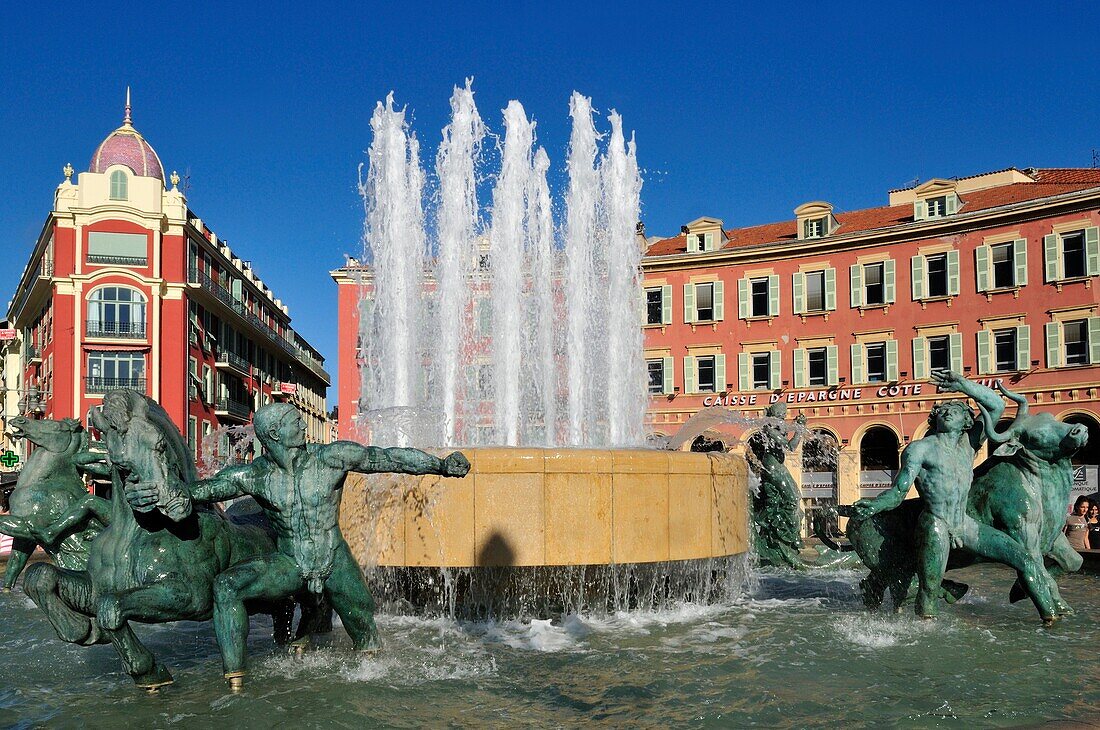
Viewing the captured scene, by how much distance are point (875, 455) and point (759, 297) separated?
26.6 ft

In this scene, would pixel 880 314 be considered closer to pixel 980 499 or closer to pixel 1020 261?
pixel 1020 261

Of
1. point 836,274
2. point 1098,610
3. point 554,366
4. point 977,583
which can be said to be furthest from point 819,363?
point 1098,610

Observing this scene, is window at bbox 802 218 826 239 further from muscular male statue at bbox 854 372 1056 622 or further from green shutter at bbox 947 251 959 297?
muscular male statue at bbox 854 372 1056 622

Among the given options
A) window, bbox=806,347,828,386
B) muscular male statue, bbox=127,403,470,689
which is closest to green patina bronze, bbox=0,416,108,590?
→ muscular male statue, bbox=127,403,470,689

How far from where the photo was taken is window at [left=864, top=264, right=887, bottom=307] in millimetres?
39906

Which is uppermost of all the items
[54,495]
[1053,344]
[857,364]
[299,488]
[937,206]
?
[937,206]

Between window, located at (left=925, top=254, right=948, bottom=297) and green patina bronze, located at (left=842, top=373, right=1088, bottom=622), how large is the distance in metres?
32.6

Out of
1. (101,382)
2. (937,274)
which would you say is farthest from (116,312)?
(937,274)

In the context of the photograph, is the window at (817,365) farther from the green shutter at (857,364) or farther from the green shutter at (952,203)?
the green shutter at (952,203)

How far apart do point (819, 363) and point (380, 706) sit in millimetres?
37401

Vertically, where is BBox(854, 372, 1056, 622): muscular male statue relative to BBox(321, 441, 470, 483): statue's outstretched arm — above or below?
below

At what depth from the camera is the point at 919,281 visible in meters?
38.9

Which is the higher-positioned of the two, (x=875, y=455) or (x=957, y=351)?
(x=957, y=351)

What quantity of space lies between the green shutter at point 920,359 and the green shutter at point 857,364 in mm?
2031
